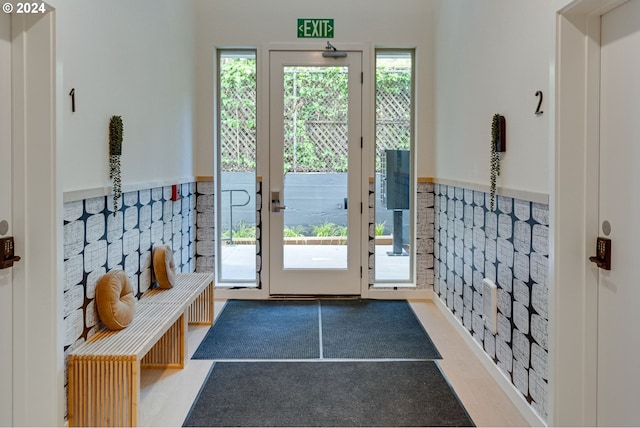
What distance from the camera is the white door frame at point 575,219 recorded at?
182 cm

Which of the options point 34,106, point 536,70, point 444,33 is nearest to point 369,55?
point 444,33

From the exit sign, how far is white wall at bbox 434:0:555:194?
925mm

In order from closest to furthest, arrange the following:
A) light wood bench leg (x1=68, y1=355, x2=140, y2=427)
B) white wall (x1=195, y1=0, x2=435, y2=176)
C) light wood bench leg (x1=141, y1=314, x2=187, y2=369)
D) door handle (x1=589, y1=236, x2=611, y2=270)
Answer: door handle (x1=589, y1=236, x2=611, y2=270) → light wood bench leg (x1=68, y1=355, x2=140, y2=427) → light wood bench leg (x1=141, y1=314, x2=187, y2=369) → white wall (x1=195, y1=0, x2=435, y2=176)

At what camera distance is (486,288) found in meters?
2.64

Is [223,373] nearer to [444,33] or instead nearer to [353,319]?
[353,319]

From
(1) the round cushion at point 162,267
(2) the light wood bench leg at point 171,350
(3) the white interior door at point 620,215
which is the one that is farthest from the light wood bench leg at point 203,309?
(3) the white interior door at point 620,215

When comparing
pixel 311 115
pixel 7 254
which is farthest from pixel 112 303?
pixel 311 115

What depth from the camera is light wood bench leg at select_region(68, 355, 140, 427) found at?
196 centimetres

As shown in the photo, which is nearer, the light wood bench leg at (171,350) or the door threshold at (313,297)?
the light wood bench leg at (171,350)

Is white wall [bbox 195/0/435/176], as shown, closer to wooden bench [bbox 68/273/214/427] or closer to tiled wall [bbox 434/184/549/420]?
tiled wall [bbox 434/184/549/420]

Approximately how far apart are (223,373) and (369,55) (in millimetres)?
2861

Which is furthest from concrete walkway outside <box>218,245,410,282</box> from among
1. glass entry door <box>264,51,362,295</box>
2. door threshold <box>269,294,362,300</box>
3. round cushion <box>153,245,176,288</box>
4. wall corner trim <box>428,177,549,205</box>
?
round cushion <box>153,245,176,288</box>

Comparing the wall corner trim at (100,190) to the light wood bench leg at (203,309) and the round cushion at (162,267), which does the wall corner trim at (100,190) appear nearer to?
the round cushion at (162,267)

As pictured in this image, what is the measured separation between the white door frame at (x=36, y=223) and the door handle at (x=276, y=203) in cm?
229
